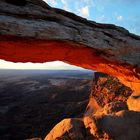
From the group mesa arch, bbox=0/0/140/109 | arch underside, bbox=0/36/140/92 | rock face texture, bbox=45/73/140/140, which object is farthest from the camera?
rock face texture, bbox=45/73/140/140

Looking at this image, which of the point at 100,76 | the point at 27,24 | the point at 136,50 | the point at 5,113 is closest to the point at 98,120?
the point at 136,50

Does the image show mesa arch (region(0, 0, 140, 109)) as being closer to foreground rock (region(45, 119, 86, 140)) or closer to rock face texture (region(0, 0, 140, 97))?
rock face texture (region(0, 0, 140, 97))

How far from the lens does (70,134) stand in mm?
11586

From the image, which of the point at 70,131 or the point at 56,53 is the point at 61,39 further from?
the point at 70,131

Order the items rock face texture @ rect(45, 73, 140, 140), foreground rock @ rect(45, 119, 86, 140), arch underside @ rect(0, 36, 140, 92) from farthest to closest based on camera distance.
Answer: foreground rock @ rect(45, 119, 86, 140)
rock face texture @ rect(45, 73, 140, 140)
arch underside @ rect(0, 36, 140, 92)

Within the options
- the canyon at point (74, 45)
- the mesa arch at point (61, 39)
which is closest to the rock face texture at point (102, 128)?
the canyon at point (74, 45)

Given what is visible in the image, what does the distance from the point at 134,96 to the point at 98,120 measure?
4.26 m

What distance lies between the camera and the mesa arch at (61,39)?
8398 mm

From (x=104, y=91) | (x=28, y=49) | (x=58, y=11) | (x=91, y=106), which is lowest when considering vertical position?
(x=91, y=106)

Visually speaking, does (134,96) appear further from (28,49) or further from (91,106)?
(91,106)

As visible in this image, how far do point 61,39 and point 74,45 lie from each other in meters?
0.69

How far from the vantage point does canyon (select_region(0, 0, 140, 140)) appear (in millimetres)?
8492

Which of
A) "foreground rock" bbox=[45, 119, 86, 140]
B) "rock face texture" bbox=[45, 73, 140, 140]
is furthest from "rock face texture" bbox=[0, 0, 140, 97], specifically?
"foreground rock" bbox=[45, 119, 86, 140]

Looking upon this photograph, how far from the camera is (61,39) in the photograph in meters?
9.29
